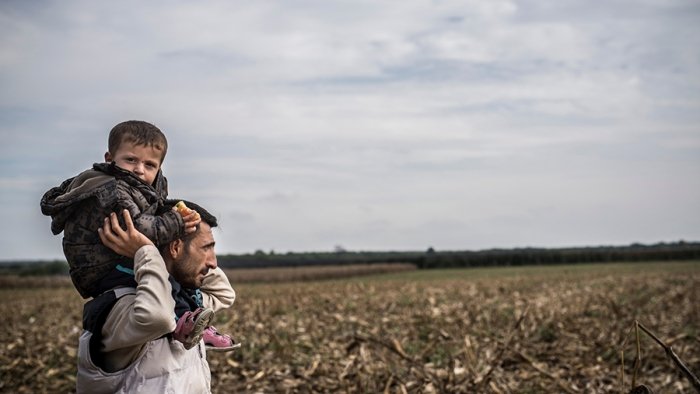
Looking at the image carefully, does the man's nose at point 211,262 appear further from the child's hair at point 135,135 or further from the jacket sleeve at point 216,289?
the child's hair at point 135,135

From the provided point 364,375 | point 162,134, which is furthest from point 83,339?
point 364,375

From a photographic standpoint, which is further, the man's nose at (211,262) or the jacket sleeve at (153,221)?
the man's nose at (211,262)

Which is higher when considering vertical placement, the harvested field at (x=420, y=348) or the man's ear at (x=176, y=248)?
the man's ear at (x=176, y=248)

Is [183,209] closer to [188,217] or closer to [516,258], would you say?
[188,217]

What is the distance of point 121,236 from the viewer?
10.1ft

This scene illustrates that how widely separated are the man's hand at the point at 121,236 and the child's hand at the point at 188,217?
0.20 m

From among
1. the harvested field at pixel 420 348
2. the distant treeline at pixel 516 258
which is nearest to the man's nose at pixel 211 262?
the harvested field at pixel 420 348

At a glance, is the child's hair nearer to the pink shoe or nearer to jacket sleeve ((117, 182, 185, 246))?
jacket sleeve ((117, 182, 185, 246))

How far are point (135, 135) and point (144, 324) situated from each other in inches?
32.7

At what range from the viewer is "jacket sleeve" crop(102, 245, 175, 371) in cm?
297

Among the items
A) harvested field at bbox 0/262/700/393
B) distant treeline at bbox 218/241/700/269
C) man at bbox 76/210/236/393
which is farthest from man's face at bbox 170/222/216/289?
distant treeline at bbox 218/241/700/269

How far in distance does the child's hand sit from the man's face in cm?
7

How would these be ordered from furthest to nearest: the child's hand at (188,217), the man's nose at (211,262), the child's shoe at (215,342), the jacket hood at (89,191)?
the child's shoe at (215,342) → the man's nose at (211,262) → the child's hand at (188,217) → the jacket hood at (89,191)

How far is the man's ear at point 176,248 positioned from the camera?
3326 mm
